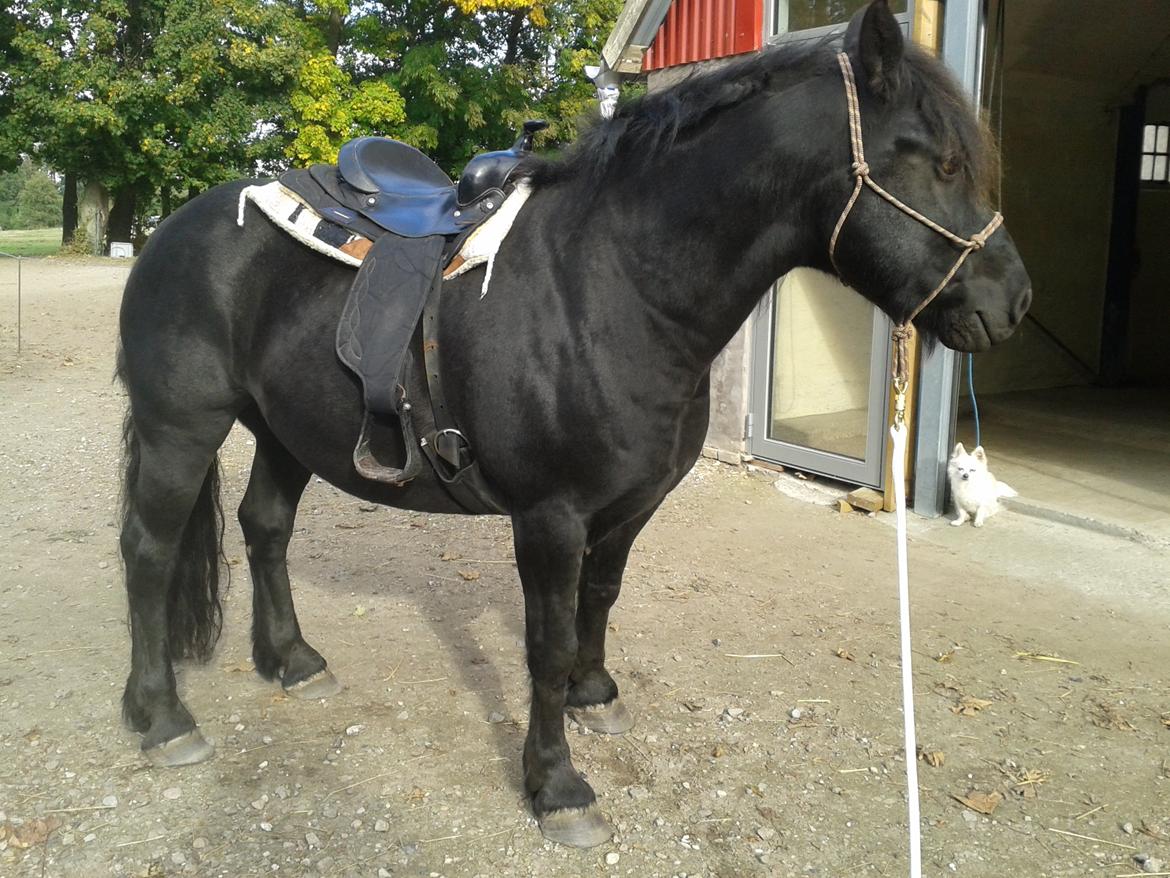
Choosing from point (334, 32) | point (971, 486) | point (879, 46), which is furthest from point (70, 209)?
point (879, 46)

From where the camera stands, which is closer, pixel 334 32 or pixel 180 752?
pixel 180 752

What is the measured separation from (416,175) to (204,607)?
1.78 m

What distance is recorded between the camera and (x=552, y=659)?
2.57 meters

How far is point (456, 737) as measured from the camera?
10.3ft

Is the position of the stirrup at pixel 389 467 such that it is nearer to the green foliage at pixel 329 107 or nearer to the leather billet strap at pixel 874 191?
the leather billet strap at pixel 874 191

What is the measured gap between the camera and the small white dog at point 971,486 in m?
5.44

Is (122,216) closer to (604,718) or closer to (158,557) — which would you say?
(158,557)

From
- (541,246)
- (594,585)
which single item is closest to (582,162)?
(541,246)

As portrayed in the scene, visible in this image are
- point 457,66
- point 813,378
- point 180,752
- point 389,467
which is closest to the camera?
point 389,467

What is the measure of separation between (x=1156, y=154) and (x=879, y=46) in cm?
1078

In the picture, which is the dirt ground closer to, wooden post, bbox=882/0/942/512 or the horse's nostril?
wooden post, bbox=882/0/942/512

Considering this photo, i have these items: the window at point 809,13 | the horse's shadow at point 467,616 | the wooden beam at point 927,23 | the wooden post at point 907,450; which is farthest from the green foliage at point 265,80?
the horse's shadow at point 467,616

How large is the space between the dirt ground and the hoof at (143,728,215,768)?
4 centimetres

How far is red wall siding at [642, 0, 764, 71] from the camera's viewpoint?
625cm
